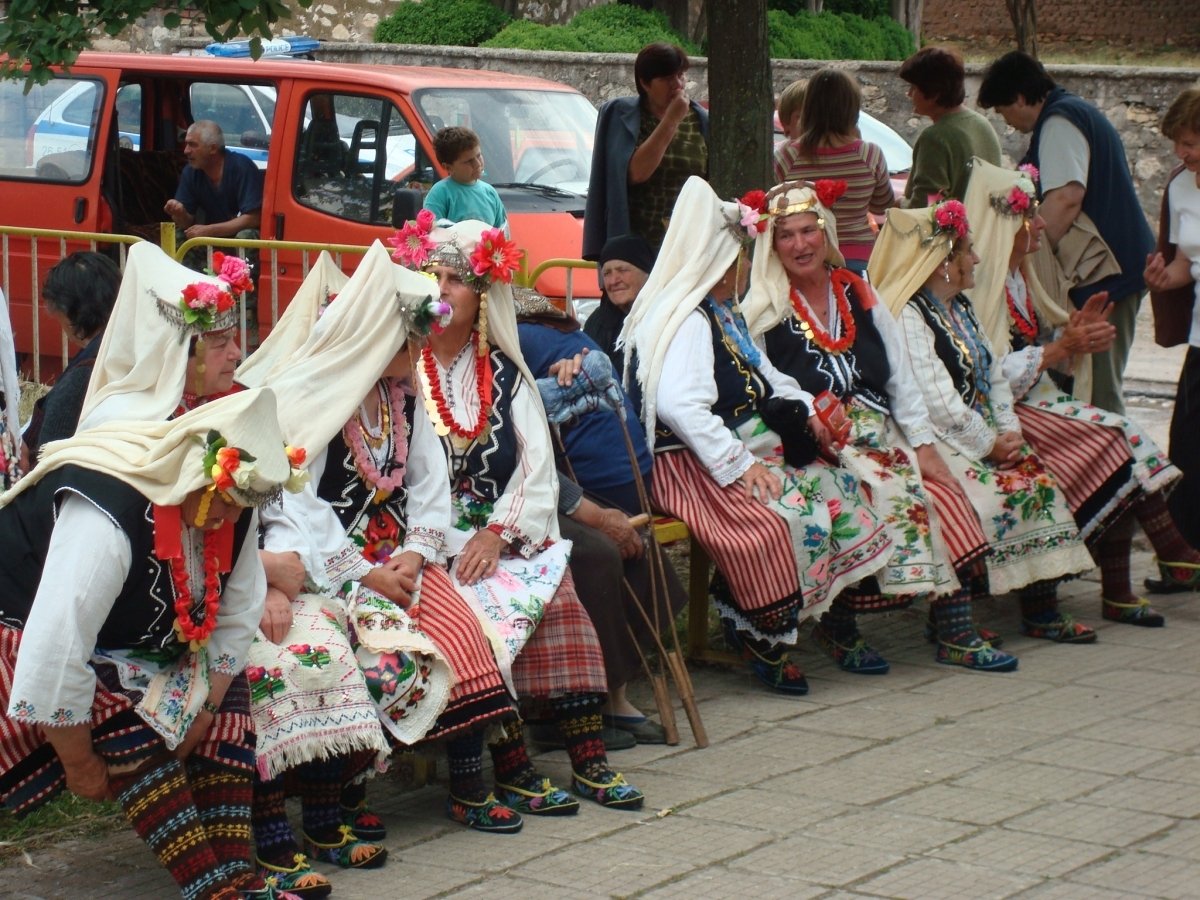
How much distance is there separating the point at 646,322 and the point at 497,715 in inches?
70.8

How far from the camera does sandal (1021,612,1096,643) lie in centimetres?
685

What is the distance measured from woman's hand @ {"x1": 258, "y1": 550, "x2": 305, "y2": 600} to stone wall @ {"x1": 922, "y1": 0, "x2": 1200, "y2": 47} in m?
28.3

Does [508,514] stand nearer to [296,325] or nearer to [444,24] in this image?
[296,325]

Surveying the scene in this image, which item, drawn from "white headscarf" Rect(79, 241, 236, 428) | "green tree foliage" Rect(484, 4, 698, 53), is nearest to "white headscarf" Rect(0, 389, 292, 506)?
"white headscarf" Rect(79, 241, 236, 428)

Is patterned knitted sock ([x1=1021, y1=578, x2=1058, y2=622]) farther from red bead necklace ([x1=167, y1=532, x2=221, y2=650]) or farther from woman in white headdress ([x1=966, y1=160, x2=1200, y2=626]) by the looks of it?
red bead necklace ([x1=167, y1=532, x2=221, y2=650])

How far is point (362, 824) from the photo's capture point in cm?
477

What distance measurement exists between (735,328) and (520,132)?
471 cm

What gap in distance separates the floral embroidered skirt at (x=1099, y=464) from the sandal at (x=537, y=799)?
2795mm

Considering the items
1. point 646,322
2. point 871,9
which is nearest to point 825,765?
point 646,322

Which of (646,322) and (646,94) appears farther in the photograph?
(646,94)

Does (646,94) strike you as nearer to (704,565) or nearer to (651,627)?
(704,565)

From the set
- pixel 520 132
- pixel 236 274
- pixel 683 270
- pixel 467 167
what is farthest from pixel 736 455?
pixel 520 132

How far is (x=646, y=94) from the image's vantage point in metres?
7.80

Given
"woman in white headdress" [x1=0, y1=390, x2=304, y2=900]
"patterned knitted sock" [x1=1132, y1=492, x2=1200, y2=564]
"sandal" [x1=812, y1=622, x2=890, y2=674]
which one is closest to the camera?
"woman in white headdress" [x1=0, y1=390, x2=304, y2=900]
